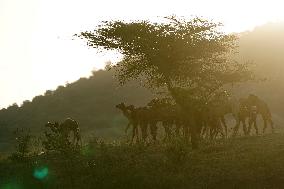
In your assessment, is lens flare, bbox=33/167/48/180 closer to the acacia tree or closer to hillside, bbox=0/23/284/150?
the acacia tree

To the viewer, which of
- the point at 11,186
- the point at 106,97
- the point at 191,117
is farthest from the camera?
the point at 106,97

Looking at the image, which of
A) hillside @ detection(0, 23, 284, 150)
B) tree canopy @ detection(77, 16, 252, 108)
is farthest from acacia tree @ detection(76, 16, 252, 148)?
hillside @ detection(0, 23, 284, 150)

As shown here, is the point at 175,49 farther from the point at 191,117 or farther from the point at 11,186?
the point at 11,186

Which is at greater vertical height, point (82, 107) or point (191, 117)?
point (82, 107)

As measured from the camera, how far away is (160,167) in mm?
22594

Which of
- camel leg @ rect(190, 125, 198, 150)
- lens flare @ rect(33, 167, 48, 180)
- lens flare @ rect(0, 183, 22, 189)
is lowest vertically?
lens flare @ rect(0, 183, 22, 189)

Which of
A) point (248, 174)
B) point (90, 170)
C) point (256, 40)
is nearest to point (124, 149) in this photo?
point (90, 170)

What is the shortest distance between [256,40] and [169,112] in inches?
2211

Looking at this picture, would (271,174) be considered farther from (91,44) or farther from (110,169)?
(91,44)

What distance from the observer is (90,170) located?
2348 cm

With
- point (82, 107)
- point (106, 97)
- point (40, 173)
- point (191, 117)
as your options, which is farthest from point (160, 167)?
→ point (106, 97)

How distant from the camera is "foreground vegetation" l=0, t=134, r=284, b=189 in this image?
67.4 ft

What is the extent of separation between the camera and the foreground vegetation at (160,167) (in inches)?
Answer: 809

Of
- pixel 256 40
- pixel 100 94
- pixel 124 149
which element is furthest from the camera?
pixel 256 40
